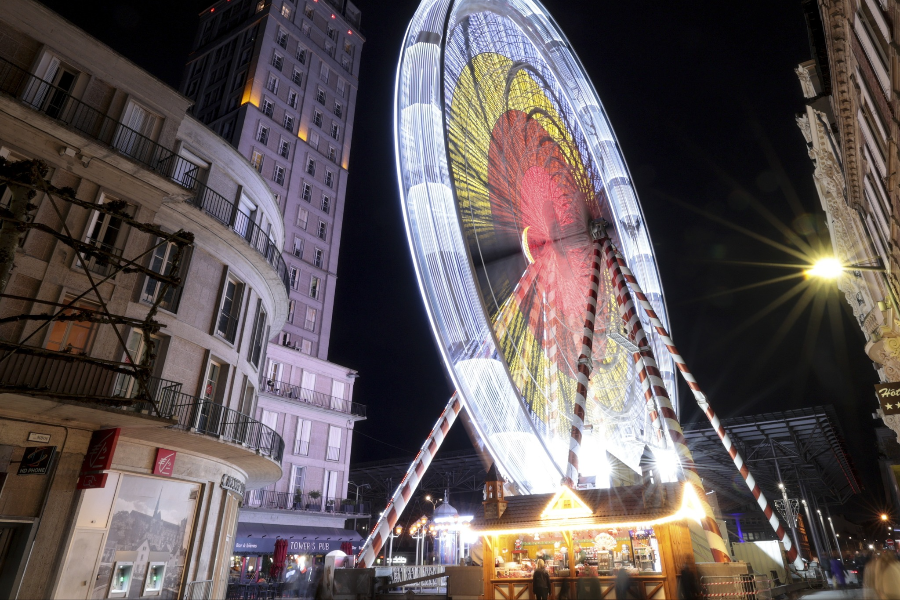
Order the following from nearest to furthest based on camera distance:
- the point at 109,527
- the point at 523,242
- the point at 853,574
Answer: the point at 109,527 → the point at 523,242 → the point at 853,574

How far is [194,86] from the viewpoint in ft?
176

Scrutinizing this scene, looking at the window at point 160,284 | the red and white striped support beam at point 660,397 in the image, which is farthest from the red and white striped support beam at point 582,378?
the window at point 160,284

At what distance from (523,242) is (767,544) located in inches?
927

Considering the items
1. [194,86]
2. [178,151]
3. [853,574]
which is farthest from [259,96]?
[853,574]

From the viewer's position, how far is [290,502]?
38469 mm

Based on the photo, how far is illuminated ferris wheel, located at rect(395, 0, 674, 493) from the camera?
49.5 ft

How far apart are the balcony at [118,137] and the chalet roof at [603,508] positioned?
14.2 meters

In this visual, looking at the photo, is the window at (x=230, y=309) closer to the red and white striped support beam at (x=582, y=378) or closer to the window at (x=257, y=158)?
the red and white striped support beam at (x=582, y=378)

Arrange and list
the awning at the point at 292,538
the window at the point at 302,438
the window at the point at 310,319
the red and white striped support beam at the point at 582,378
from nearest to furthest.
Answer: the red and white striped support beam at the point at 582,378, the awning at the point at 292,538, the window at the point at 302,438, the window at the point at 310,319

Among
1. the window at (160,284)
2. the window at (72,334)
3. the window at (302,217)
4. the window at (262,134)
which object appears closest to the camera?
the window at (72,334)

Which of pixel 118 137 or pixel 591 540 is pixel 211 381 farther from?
pixel 591 540

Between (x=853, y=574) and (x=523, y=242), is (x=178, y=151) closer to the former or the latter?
(x=523, y=242)

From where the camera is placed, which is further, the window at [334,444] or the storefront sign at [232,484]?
the window at [334,444]

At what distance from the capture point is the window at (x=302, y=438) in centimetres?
4038
